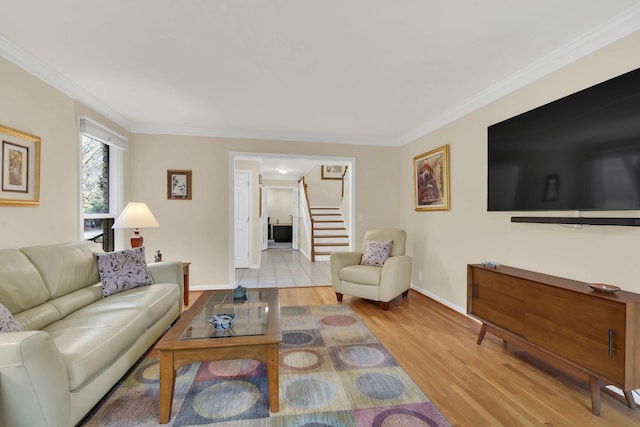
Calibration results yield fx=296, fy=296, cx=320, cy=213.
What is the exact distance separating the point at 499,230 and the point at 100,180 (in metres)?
4.50

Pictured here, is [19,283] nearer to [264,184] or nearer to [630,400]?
[630,400]

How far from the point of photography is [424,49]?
86.7 inches

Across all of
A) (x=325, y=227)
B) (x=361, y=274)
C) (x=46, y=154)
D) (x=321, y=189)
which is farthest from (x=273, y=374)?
(x=321, y=189)

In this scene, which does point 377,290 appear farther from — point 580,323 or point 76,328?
point 76,328

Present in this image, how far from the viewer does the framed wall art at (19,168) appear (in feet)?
7.08

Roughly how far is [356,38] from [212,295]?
2.39 m

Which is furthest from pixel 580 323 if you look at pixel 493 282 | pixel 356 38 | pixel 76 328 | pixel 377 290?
pixel 76 328

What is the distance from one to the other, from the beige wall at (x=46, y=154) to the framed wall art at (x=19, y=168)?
0.21ft

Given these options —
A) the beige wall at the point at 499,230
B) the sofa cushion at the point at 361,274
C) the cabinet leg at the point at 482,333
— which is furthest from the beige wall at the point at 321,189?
the cabinet leg at the point at 482,333

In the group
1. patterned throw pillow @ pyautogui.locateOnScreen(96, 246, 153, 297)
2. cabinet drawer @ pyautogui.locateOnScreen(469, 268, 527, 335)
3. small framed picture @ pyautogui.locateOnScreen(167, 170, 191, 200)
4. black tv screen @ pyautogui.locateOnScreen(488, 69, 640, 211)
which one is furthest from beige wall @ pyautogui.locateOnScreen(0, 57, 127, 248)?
black tv screen @ pyautogui.locateOnScreen(488, 69, 640, 211)

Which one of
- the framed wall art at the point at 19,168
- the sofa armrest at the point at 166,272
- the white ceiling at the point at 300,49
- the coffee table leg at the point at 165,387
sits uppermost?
the white ceiling at the point at 300,49

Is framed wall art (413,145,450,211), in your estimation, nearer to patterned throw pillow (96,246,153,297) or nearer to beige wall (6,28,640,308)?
beige wall (6,28,640,308)

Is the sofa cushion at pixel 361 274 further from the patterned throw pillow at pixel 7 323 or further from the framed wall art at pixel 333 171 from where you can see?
the framed wall art at pixel 333 171

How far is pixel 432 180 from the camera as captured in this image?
391 centimetres
